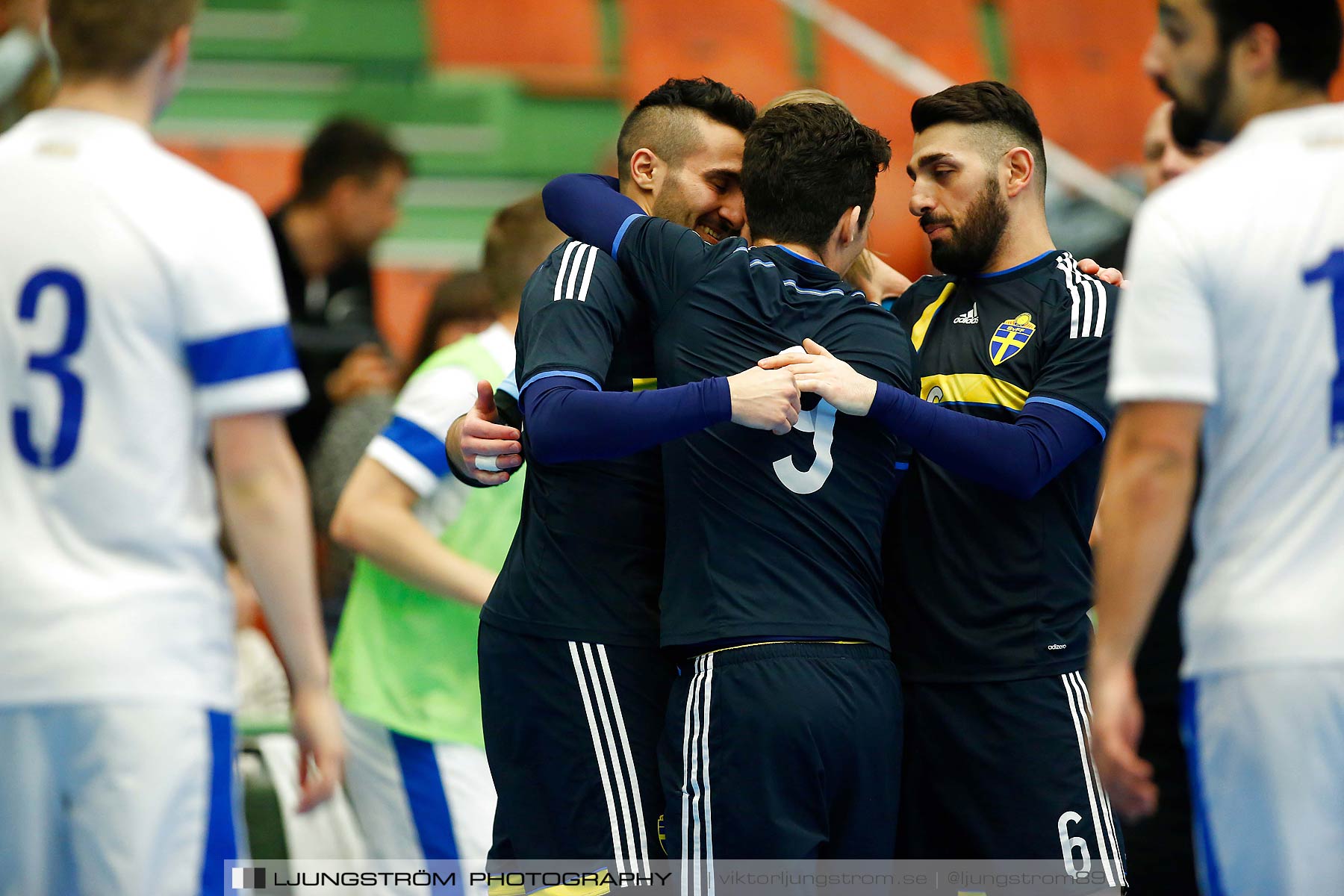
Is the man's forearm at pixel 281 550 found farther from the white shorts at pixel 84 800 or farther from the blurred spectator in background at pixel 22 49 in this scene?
the blurred spectator in background at pixel 22 49

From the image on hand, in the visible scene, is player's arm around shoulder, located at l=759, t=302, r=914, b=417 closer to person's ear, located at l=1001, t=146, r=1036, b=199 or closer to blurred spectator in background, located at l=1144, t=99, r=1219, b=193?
person's ear, located at l=1001, t=146, r=1036, b=199

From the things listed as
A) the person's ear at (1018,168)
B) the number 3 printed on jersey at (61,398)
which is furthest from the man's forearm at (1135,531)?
the number 3 printed on jersey at (61,398)

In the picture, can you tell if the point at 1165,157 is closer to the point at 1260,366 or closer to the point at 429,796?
the point at 1260,366

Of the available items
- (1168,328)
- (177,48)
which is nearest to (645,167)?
(177,48)

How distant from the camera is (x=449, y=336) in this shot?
588 centimetres

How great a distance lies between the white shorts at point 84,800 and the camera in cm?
244

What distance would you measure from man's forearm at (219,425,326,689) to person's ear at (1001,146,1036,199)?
2135 mm

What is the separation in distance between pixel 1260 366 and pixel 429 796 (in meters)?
2.87

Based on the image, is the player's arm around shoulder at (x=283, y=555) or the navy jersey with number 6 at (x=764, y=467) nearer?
the player's arm around shoulder at (x=283, y=555)

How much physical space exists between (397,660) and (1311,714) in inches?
112

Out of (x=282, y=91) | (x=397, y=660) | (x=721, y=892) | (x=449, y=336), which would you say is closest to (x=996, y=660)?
(x=721, y=892)

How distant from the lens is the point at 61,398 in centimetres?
248

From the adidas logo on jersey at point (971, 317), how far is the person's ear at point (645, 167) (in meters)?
0.88

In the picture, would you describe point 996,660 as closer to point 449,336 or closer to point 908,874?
point 908,874
